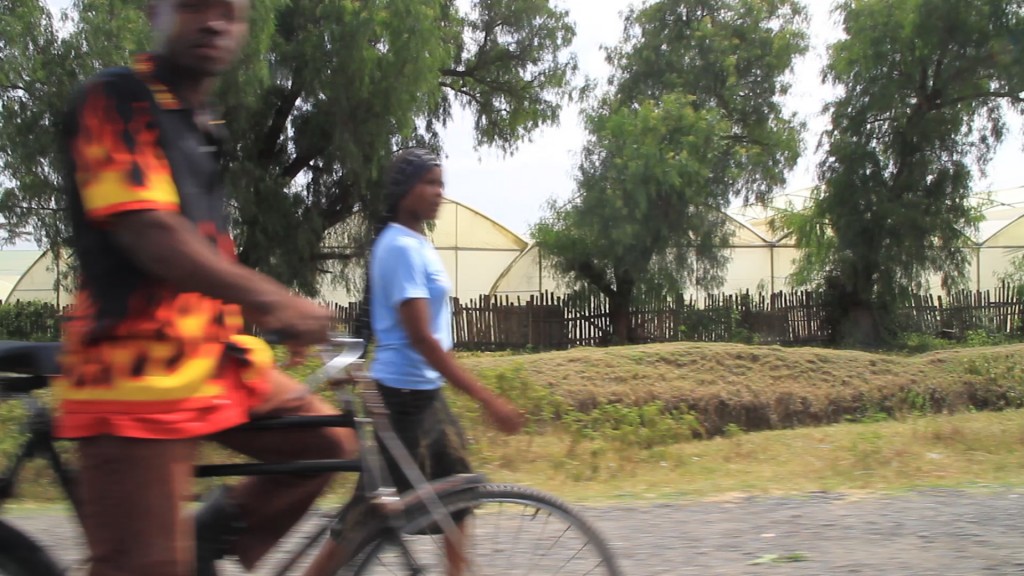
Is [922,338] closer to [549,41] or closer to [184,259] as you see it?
[549,41]

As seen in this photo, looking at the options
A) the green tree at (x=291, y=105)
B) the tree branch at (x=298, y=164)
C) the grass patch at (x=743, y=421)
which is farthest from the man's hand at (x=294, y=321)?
the tree branch at (x=298, y=164)

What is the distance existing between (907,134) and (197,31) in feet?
80.9

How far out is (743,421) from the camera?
12.7 m

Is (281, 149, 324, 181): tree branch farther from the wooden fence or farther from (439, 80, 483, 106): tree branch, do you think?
(439, 80, 483, 106): tree branch

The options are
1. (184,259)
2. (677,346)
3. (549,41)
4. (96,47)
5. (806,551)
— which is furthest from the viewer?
(549,41)

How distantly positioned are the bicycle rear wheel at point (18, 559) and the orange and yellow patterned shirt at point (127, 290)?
603 millimetres

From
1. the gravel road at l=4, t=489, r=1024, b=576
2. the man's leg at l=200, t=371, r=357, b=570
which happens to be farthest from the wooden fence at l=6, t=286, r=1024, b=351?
the man's leg at l=200, t=371, r=357, b=570

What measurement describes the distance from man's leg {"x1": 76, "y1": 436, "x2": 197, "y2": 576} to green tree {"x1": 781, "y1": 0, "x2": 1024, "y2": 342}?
24.2m

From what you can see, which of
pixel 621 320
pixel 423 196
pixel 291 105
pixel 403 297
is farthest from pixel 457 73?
pixel 403 297

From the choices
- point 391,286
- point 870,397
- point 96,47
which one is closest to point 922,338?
point 870,397

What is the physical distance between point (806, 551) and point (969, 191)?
22278 millimetres

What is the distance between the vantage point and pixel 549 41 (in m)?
27.0

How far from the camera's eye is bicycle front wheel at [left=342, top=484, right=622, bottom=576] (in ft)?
8.23

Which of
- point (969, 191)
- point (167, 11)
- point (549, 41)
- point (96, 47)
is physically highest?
point (549, 41)
